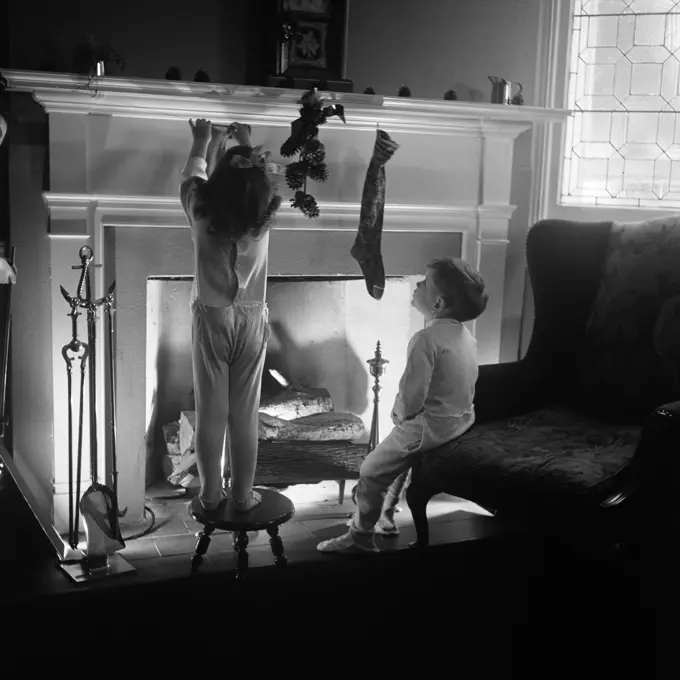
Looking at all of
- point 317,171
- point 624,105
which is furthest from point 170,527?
point 624,105

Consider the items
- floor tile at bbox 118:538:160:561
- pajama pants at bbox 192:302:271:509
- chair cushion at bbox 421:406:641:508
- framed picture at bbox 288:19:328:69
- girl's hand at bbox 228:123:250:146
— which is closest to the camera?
chair cushion at bbox 421:406:641:508

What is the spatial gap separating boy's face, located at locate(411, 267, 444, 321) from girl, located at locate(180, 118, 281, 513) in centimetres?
43

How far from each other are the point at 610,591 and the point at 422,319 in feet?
3.77

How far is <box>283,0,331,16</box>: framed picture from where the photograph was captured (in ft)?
8.59

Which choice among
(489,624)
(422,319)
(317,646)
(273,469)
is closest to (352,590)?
(317,646)

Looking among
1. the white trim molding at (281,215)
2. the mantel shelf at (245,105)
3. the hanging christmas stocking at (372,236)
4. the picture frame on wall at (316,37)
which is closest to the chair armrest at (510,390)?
the hanging christmas stocking at (372,236)

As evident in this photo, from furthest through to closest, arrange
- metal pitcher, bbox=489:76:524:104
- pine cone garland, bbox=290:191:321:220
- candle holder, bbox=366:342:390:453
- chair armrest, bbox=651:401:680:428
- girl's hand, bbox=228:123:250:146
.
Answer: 1. candle holder, bbox=366:342:390:453
2. metal pitcher, bbox=489:76:524:104
3. pine cone garland, bbox=290:191:321:220
4. girl's hand, bbox=228:123:250:146
5. chair armrest, bbox=651:401:680:428

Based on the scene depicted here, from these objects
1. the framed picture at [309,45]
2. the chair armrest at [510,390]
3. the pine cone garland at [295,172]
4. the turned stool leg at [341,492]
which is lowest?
A: the turned stool leg at [341,492]

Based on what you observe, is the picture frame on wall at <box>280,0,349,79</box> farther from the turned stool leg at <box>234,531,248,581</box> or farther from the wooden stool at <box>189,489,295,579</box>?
the turned stool leg at <box>234,531,248,581</box>

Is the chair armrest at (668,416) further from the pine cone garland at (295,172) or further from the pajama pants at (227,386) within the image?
the pine cone garland at (295,172)

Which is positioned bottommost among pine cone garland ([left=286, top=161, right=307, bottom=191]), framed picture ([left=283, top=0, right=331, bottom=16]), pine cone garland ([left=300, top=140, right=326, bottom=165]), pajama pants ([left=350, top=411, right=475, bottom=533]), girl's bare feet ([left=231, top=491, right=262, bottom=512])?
girl's bare feet ([left=231, top=491, right=262, bottom=512])

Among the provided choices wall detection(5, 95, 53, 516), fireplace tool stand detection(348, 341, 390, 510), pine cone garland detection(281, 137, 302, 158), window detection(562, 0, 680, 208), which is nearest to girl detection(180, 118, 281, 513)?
pine cone garland detection(281, 137, 302, 158)

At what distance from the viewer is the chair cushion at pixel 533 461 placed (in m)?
2.09

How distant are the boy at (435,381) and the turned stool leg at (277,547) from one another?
9.7 inches
